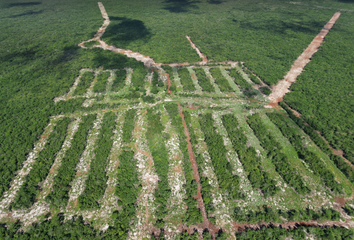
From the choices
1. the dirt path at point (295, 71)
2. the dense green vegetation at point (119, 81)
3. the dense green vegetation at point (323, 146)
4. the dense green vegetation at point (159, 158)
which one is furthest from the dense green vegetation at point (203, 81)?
the dense green vegetation at point (119, 81)

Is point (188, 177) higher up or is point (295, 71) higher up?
point (295, 71)

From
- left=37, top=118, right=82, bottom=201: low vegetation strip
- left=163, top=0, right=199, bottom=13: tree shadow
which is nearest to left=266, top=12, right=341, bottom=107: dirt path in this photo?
left=37, top=118, right=82, bottom=201: low vegetation strip

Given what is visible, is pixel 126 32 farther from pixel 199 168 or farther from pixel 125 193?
pixel 125 193

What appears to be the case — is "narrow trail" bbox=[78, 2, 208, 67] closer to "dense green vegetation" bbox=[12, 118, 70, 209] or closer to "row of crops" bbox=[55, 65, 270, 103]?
"row of crops" bbox=[55, 65, 270, 103]

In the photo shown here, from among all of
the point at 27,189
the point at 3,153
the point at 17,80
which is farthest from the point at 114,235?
the point at 17,80

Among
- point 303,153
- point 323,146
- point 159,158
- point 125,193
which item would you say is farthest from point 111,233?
point 323,146

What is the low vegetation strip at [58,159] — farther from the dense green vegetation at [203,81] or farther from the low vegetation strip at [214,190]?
the dense green vegetation at [203,81]
